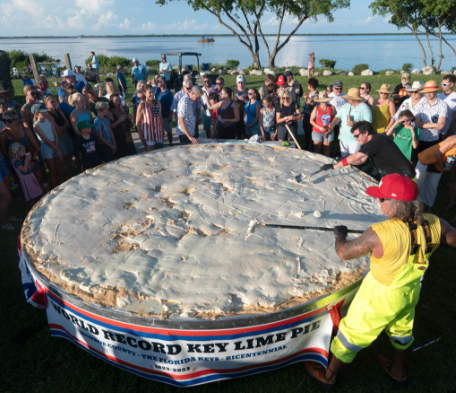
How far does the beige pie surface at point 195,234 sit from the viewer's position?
234cm

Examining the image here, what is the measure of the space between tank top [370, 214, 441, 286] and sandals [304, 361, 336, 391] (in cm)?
95

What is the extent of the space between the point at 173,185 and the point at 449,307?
3.26m

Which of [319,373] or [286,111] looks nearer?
[319,373]

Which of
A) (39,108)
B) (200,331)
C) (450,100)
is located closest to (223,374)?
(200,331)

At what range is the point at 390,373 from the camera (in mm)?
2506

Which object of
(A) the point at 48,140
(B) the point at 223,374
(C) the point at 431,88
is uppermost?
(C) the point at 431,88

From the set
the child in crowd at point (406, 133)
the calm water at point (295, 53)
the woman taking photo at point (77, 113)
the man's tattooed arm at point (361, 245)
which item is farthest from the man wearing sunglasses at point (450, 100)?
the calm water at point (295, 53)

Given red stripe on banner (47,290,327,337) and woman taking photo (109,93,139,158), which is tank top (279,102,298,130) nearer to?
woman taking photo (109,93,139,158)

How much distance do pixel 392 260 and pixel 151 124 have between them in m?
4.68

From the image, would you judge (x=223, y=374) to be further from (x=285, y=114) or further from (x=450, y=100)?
(x=450, y=100)

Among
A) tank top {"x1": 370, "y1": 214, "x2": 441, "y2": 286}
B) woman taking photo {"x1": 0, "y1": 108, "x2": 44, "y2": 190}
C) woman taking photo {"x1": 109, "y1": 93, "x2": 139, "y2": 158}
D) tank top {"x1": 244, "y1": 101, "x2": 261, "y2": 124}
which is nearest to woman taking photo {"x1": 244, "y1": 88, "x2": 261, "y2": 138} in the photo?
tank top {"x1": 244, "y1": 101, "x2": 261, "y2": 124}

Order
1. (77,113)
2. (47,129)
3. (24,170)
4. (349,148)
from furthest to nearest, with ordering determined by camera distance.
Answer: (349,148), (77,113), (47,129), (24,170)

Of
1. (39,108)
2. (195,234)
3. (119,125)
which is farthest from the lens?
(119,125)

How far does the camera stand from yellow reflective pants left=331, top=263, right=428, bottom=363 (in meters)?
2.09
